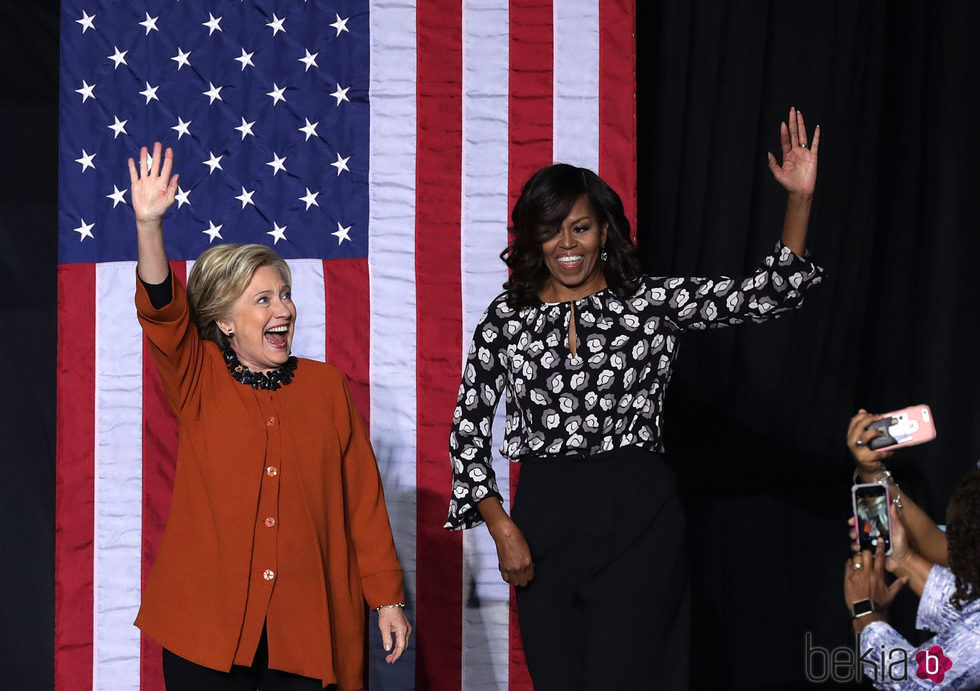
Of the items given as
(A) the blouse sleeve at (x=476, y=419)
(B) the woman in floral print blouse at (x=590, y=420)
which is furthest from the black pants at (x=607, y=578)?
(A) the blouse sleeve at (x=476, y=419)

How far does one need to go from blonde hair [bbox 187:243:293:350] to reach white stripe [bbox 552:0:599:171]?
147 cm

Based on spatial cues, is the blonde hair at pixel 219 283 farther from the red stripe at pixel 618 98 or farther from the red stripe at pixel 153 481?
the red stripe at pixel 618 98

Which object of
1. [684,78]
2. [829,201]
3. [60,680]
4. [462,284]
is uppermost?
[684,78]

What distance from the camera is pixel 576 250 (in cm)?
276

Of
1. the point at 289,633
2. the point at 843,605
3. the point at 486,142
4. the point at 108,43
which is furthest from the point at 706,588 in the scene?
the point at 108,43

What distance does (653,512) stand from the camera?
264 centimetres

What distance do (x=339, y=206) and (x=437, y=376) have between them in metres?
0.64

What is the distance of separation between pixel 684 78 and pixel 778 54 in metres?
0.32

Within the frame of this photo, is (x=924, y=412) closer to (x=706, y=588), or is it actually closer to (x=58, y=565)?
(x=706, y=588)

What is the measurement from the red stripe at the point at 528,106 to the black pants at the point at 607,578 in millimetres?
1177

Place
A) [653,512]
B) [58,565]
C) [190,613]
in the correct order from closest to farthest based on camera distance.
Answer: [190,613]
[653,512]
[58,565]

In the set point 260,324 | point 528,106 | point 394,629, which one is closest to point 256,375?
point 260,324

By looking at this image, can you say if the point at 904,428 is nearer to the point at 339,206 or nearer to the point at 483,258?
the point at 483,258

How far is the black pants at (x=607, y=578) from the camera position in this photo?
263cm
